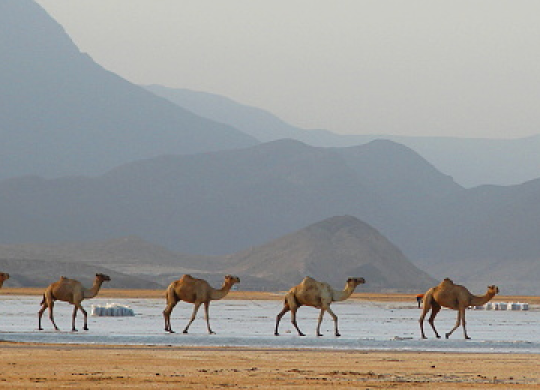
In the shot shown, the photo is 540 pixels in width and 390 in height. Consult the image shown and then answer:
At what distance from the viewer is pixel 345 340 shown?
124 ft

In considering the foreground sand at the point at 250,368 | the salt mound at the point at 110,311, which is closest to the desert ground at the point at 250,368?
the foreground sand at the point at 250,368

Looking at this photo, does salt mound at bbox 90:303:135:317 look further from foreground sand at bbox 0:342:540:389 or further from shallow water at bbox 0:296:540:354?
foreground sand at bbox 0:342:540:389

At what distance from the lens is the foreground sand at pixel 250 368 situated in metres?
23.0

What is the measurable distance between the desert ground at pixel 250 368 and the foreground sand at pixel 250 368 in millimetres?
17

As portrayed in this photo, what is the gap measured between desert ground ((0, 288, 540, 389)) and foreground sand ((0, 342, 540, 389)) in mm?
17

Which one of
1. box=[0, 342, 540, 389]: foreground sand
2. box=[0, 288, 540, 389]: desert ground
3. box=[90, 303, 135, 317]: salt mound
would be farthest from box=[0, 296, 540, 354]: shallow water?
box=[90, 303, 135, 317]: salt mound

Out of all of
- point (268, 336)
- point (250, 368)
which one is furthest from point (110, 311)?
point (250, 368)

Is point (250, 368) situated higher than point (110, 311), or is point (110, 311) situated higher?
point (110, 311)

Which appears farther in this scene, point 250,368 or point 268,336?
point 268,336

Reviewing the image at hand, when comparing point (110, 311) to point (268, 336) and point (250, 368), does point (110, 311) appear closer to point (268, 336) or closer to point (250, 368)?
point (268, 336)

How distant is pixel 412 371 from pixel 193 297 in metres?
16.0

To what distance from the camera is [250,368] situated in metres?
26.3

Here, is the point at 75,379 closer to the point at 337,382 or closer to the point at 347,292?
the point at 337,382

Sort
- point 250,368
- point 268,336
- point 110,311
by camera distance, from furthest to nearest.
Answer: point 110,311 < point 268,336 < point 250,368
